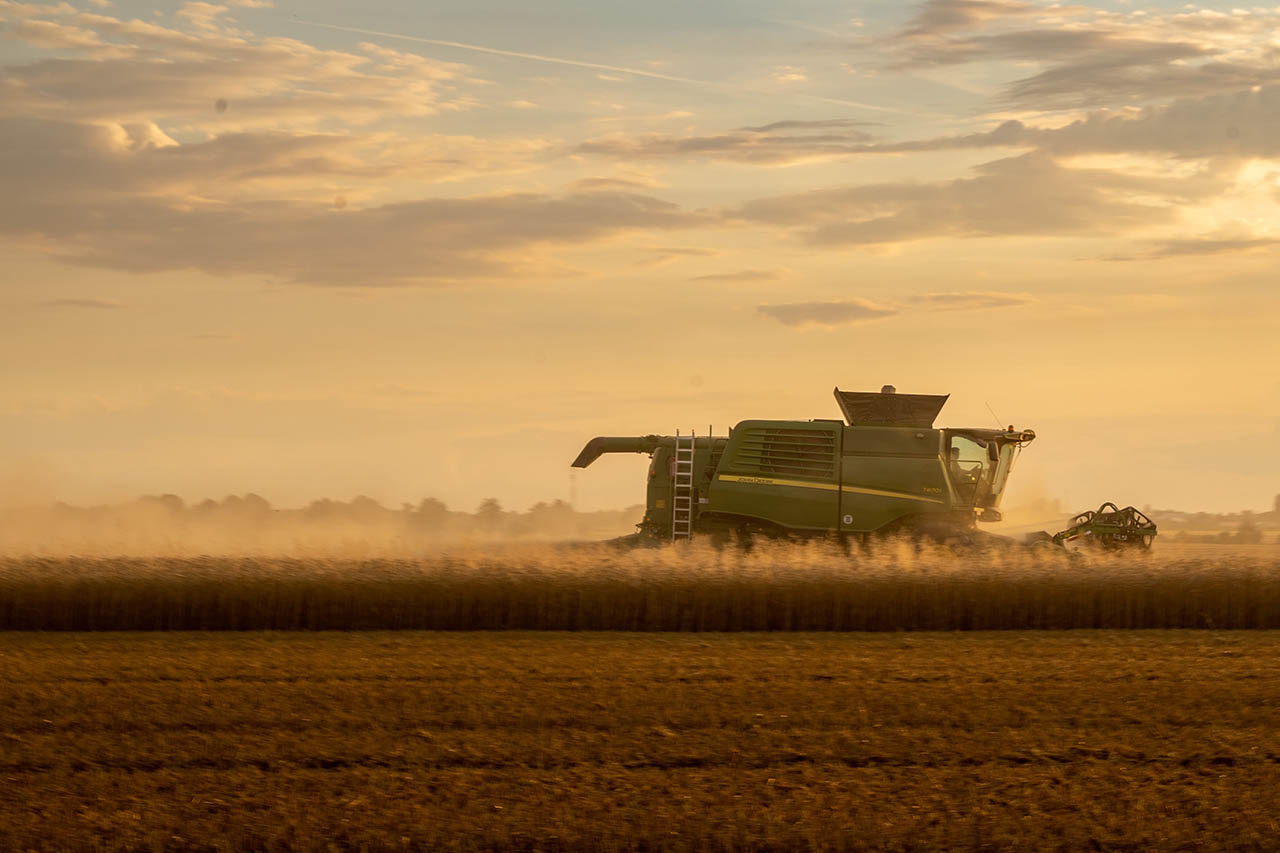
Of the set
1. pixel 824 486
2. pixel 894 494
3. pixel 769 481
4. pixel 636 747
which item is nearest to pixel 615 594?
pixel 769 481

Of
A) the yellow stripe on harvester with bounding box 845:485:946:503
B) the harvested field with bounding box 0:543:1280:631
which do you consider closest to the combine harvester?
the yellow stripe on harvester with bounding box 845:485:946:503

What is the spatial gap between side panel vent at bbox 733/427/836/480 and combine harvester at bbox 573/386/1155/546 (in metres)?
0.01

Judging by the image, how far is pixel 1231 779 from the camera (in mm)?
9578

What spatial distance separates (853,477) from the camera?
68.3 ft

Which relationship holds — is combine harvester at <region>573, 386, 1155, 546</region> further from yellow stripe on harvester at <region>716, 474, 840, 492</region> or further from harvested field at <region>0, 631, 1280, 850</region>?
harvested field at <region>0, 631, 1280, 850</region>

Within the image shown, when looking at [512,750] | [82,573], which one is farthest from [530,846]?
[82,573]

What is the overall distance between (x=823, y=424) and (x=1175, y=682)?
8.47m

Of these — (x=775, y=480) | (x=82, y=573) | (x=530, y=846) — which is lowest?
(x=530, y=846)

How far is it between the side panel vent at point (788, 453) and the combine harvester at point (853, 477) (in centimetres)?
1

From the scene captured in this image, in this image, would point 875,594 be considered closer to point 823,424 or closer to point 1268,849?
point 823,424

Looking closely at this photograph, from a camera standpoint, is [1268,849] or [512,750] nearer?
[1268,849]

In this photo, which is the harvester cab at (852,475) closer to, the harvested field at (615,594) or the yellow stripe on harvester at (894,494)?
the yellow stripe on harvester at (894,494)

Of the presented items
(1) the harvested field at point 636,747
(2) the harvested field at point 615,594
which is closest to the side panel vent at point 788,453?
(2) the harvested field at point 615,594

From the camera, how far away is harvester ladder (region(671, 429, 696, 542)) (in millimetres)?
21734
